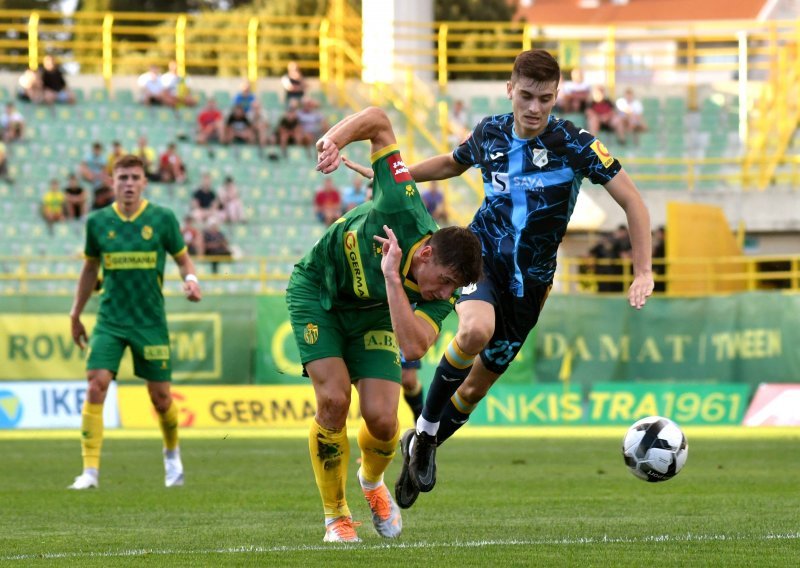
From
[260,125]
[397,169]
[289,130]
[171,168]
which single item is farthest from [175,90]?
[397,169]

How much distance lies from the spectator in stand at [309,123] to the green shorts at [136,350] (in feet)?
59.9

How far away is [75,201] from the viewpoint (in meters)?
26.5

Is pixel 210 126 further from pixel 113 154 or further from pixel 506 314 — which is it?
pixel 506 314

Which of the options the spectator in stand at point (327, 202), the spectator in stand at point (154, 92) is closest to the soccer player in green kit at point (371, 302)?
the spectator in stand at point (327, 202)

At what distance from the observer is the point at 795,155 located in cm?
3014

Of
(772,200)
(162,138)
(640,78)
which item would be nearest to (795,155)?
(772,200)

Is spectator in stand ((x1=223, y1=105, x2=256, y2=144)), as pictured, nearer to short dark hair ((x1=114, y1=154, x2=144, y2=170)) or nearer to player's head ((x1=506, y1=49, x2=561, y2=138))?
short dark hair ((x1=114, y1=154, x2=144, y2=170))

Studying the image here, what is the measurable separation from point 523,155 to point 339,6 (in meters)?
24.7

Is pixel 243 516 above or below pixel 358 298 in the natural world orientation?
below

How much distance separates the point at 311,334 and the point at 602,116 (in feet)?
78.9

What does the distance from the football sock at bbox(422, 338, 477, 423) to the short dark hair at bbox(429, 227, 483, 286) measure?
186 centimetres

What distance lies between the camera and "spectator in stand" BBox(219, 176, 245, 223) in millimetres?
27188

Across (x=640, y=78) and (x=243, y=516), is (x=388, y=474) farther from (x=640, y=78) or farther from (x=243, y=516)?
(x=640, y=78)

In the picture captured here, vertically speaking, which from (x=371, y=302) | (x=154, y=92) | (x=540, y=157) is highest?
(x=154, y=92)
